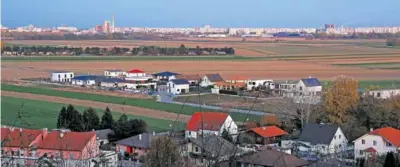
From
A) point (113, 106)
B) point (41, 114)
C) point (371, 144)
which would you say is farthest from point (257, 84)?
point (371, 144)

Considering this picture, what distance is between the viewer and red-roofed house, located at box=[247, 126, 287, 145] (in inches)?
526

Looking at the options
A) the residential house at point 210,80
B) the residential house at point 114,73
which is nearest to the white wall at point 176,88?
the residential house at point 210,80

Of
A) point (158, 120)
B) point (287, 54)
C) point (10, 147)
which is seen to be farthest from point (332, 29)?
point (10, 147)

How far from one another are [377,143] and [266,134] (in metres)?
2.37

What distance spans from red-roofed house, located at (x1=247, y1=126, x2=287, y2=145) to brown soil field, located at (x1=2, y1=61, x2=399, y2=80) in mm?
17431

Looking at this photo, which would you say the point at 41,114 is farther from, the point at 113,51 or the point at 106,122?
the point at 113,51

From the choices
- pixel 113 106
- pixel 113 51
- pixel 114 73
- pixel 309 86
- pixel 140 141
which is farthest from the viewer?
pixel 113 51

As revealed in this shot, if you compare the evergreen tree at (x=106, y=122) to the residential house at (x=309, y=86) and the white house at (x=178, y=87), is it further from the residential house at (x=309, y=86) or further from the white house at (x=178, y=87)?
the white house at (x=178, y=87)

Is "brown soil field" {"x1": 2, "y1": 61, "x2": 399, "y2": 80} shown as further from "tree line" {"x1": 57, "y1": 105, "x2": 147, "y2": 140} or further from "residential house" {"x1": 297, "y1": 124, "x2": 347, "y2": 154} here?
"residential house" {"x1": 297, "y1": 124, "x2": 347, "y2": 154}

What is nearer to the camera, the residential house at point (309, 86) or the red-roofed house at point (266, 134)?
the red-roofed house at point (266, 134)

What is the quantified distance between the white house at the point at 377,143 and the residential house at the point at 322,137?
1.10 ft

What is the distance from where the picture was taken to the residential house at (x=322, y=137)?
12688mm

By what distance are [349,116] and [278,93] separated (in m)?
9.73

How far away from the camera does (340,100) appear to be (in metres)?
15.9
